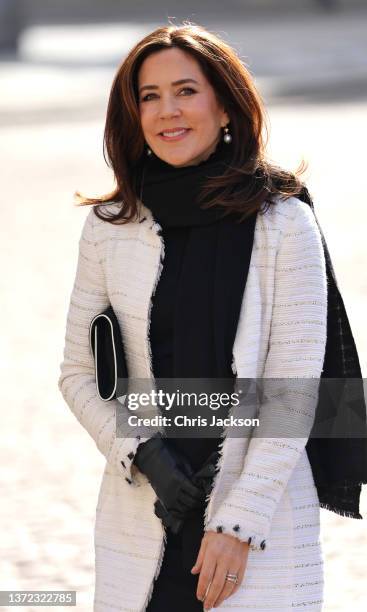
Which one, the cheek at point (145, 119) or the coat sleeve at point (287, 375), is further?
the cheek at point (145, 119)

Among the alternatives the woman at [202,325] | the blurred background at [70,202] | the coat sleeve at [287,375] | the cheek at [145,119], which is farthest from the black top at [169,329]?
the blurred background at [70,202]

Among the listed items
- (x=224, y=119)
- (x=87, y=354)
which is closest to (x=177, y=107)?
(x=224, y=119)

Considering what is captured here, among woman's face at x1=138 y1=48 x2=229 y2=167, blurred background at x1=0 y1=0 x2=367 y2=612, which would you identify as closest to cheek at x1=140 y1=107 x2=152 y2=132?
woman's face at x1=138 y1=48 x2=229 y2=167

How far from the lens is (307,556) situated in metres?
3.08

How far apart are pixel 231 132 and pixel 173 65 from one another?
0.20m

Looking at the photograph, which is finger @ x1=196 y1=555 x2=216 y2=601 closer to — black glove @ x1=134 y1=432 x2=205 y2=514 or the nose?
black glove @ x1=134 y1=432 x2=205 y2=514

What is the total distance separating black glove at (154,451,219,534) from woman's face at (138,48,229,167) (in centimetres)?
64

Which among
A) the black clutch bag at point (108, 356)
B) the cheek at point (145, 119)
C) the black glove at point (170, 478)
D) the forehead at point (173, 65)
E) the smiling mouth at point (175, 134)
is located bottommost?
the black glove at point (170, 478)

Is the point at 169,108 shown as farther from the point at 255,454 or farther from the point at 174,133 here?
the point at 255,454

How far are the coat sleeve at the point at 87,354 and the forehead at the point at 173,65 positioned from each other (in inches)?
13.6

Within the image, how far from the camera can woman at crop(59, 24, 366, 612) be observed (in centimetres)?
302

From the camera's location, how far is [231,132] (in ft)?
10.6

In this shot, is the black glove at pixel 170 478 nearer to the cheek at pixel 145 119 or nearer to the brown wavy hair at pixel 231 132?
the brown wavy hair at pixel 231 132

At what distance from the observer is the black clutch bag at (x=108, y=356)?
10.4ft
